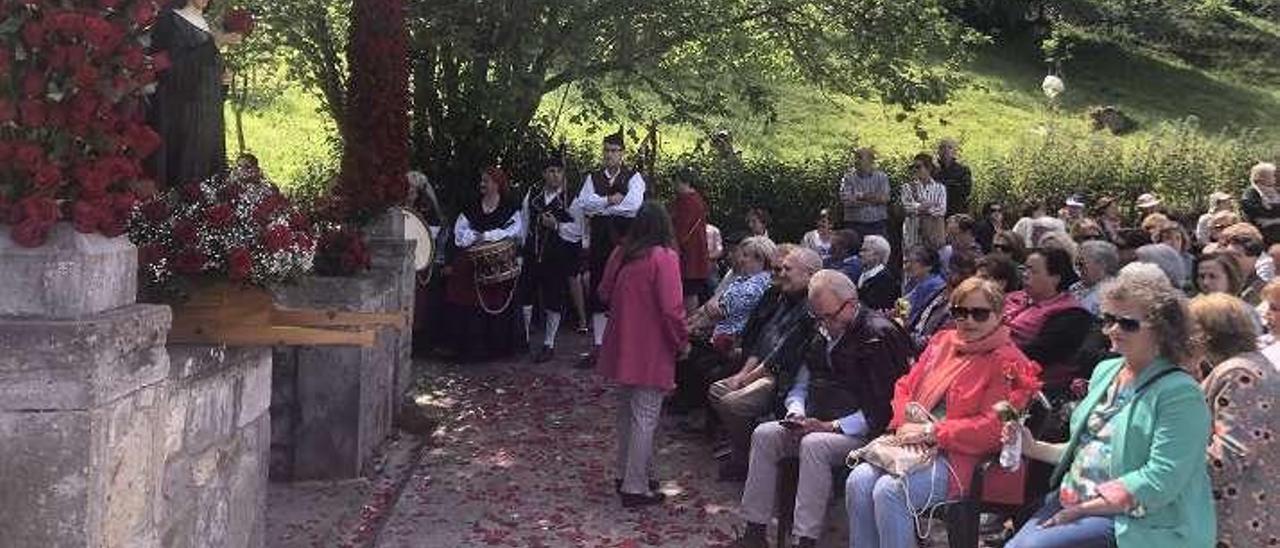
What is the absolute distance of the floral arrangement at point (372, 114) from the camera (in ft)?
27.3

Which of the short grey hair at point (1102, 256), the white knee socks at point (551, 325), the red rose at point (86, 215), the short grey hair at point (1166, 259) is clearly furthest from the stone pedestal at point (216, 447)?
the white knee socks at point (551, 325)

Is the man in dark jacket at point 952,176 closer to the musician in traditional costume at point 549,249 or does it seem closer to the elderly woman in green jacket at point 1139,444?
the musician in traditional costume at point 549,249

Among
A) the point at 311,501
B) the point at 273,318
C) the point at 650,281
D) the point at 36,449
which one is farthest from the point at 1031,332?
the point at 36,449

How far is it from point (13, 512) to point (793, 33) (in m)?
10.3

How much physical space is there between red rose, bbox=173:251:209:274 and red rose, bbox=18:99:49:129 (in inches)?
46.1

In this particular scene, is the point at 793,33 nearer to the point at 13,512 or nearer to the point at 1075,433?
the point at 1075,433

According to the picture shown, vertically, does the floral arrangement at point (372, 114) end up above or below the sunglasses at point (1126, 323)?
above

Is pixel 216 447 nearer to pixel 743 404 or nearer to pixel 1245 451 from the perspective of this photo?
pixel 743 404

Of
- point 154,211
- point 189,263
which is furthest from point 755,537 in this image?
point 154,211

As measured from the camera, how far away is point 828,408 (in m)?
6.19

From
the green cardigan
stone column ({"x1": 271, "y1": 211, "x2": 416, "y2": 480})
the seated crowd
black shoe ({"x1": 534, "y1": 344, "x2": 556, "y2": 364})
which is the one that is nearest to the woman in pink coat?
the seated crowd

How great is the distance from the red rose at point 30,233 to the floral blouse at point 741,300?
521 centimetres

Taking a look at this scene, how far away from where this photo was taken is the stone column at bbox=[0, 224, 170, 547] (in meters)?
3.50

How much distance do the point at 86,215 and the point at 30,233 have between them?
15 centimetres
